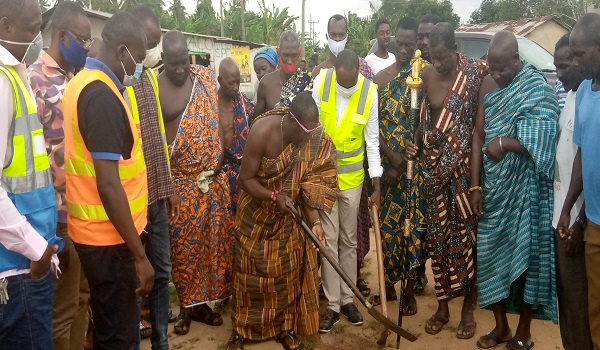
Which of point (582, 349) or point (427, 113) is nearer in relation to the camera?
point (582, 349)

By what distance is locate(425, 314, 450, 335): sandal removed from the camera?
391cm

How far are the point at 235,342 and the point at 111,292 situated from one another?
150 centimetres

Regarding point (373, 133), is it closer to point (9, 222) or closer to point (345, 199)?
point (345, 199)

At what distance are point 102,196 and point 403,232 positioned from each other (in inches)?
98.3

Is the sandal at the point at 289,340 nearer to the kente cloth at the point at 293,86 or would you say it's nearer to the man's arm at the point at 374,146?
the man's arm at the point at 374,146

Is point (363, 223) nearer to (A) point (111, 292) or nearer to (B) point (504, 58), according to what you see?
(B) point (504, 58)

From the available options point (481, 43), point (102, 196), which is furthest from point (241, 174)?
point (481, 43)

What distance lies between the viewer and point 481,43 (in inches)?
337

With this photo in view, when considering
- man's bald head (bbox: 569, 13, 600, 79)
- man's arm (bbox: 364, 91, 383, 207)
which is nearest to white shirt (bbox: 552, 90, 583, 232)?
man's bald head (bbox: 569, 13, 600, 79)

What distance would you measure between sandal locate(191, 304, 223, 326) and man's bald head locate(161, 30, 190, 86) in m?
1.71

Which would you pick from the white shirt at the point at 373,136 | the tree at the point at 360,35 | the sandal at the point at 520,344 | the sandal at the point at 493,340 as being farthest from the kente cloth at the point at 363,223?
the tree at the point at 360,35

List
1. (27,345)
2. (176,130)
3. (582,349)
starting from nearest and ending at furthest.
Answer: (27,345) < (582,349) < (176,130)

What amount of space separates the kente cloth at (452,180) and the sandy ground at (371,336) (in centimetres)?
33

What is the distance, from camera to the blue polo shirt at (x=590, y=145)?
103 inches
